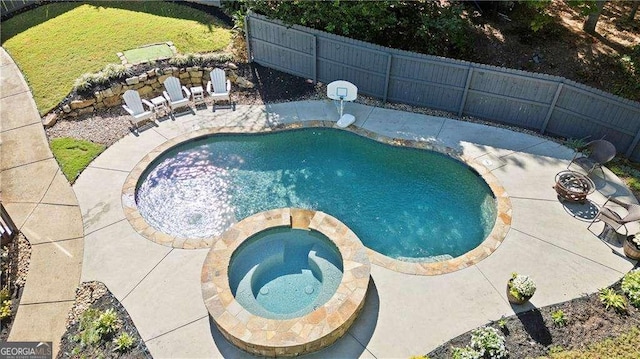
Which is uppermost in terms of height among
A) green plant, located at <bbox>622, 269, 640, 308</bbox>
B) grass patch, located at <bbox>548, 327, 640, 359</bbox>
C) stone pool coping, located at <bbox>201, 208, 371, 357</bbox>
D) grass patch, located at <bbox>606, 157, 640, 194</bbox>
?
grass patch, located at <bbox>606, 157, 640, 194</bbox>

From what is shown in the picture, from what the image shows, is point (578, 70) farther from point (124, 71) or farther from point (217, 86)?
point (124, 71)

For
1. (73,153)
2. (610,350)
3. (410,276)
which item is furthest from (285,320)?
(73,153)

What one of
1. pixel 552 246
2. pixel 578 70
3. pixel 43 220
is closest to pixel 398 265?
pixel 552 246

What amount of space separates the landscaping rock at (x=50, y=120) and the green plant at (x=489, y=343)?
12.1m

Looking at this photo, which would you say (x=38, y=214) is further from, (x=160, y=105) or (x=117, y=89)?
(x=117, y=89)

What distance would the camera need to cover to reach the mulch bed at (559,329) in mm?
7496

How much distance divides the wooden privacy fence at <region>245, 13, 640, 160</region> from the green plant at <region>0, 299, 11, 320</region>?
32.3 feet

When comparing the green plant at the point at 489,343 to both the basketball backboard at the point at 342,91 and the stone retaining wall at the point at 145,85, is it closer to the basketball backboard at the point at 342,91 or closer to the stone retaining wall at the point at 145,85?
the basketball backboard at the point at 342,91

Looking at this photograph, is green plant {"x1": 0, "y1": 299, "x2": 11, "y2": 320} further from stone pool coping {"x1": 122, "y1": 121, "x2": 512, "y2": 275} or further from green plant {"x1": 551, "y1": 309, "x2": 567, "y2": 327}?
green plant {"x1": 551, "y1": 309, "x2": 567, "y2": 327}

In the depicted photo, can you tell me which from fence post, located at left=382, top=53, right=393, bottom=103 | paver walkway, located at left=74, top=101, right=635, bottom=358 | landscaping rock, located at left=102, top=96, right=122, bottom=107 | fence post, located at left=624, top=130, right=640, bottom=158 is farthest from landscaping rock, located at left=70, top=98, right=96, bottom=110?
fence post, located at left=624, top=130, right=640, bottom=158

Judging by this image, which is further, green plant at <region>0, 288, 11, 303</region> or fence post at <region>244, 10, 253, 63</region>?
fence post at <region>244, 10, 253, 63</region>

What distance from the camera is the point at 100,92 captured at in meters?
12.9

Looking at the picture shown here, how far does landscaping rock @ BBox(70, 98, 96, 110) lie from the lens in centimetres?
1262

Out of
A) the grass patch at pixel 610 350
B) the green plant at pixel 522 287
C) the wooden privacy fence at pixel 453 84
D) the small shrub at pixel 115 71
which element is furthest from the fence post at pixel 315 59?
the grass patch at pixel 610 350
